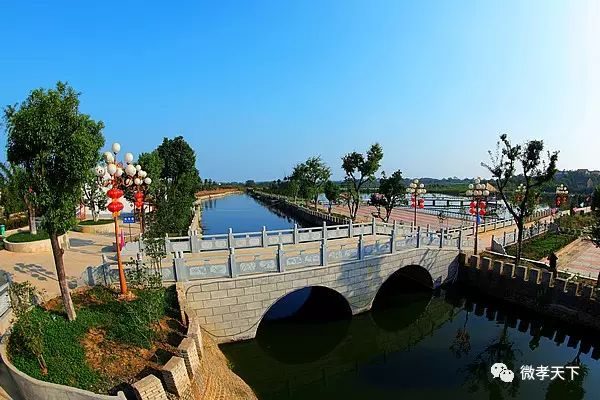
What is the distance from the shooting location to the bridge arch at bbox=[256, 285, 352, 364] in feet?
38.6

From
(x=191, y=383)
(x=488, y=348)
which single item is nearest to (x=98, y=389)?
(x=191, y=383)

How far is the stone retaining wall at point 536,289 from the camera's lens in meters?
12.9

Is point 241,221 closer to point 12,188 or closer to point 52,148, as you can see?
point 12,188

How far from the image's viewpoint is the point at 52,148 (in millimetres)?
7109

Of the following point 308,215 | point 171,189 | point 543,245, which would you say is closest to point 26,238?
point 171,189

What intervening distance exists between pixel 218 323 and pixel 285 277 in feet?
8.66

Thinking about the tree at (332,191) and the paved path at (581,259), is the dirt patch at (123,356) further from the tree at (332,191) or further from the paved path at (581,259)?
the tree at (332,191)

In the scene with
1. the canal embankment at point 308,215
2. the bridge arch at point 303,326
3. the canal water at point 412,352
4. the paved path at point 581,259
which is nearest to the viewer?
the canal water at point 412,352

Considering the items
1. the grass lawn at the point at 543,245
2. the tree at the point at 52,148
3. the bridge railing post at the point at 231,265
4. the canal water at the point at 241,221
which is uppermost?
the tree at the point at 52,148

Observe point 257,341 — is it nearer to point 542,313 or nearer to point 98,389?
point 98,389

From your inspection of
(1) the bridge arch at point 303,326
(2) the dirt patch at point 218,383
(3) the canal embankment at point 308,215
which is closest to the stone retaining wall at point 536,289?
(1) the bridge arch at point 303,326

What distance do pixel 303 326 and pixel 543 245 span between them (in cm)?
1757

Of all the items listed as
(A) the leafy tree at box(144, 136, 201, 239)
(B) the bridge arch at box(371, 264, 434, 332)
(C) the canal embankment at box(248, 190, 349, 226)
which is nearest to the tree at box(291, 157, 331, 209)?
(C) the canal embankment at box(248, 190, 349, 226)

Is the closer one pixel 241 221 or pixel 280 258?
pixel 280 258
